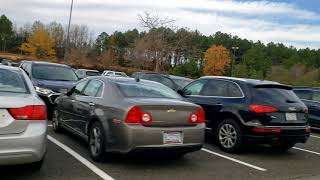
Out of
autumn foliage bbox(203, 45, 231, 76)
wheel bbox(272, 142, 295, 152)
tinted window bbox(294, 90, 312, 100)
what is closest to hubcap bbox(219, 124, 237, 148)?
wheel bbox(272, 142, 295, 152)

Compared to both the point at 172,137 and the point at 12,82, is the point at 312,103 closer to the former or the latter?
the point at 172,137

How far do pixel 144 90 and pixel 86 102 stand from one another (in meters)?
1.08

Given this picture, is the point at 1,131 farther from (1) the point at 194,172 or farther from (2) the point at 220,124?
(2) the point at 220,124

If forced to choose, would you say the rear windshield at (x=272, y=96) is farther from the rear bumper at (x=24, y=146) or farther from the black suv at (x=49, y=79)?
the black suv at (x=49, y=79)

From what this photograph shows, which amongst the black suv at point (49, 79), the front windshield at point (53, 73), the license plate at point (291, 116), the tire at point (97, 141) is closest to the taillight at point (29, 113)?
the tire at point (97, 141)

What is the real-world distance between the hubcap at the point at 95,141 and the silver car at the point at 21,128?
1404 mm

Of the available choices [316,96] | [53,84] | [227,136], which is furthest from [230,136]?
[316,96]

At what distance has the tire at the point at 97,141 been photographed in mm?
7012

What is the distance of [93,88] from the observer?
8.12 metres

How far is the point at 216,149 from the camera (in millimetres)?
9203

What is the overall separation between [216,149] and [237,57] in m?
123

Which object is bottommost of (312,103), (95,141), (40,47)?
(95,141)

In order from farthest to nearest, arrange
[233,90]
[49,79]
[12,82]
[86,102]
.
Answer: [49,79], [233,90], [86,102], [12,82]

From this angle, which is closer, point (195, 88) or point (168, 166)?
point (168, 166)
